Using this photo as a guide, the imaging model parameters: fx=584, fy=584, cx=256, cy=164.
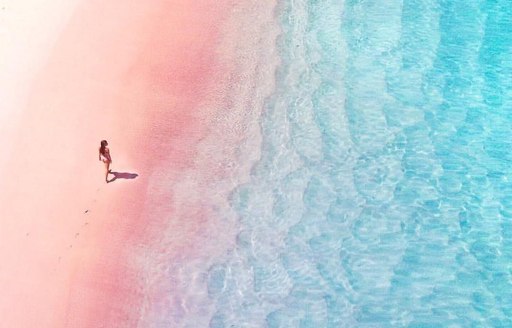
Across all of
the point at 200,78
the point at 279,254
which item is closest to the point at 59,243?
the point at 279,254

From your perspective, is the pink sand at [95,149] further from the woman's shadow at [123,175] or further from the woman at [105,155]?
the woman at [105,155]

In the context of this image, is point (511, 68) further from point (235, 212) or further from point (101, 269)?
point (101, 269)

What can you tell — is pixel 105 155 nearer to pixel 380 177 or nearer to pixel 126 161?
pixel 126 161

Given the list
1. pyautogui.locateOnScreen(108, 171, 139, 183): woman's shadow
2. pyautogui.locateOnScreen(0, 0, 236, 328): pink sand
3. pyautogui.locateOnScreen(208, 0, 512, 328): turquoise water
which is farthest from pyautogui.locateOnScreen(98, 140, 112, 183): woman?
pyautogui.locateOnScreen(208, 0, 512, 328): turquoise water

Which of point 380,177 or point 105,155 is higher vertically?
point 105,155

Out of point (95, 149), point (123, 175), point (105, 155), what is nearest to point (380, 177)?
point (123, 175)

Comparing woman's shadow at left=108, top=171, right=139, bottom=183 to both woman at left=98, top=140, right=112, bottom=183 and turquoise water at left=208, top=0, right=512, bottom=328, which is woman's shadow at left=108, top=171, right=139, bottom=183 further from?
turquoise water at left=208, top=0, right=512, bottom=328
